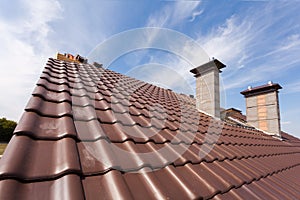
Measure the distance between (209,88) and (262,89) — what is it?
3.47m

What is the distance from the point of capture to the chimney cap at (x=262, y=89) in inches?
266

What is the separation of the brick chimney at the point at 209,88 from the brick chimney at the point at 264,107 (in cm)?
312

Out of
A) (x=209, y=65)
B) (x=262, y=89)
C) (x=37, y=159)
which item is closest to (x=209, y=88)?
(x=209, y=65)

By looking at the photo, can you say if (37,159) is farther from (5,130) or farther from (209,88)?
(5,130)

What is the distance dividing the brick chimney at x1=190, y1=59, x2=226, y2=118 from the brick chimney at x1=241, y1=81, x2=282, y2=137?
312cm

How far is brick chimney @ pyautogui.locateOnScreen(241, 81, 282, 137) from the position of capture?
263 inches

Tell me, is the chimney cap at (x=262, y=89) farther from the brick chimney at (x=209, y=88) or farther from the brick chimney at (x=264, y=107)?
the brick chimney at (x=209, y=88)

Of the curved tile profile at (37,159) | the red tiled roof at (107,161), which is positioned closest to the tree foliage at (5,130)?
the red tiled roof at (107,161)

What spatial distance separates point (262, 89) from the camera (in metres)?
7.17

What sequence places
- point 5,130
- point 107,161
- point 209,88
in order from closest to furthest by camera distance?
1. point 107,161
2. point 209,88
3. point 5,130

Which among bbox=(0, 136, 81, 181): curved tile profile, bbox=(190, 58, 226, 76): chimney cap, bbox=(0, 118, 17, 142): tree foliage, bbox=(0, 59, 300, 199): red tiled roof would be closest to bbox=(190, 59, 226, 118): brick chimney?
bbox=(190, 58, 226, 76): chimney cap

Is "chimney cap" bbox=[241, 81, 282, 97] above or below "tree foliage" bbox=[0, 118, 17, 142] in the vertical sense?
above

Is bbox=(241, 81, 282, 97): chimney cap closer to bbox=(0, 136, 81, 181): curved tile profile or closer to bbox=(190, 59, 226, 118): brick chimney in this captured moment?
bbox=(190, 59, 226, 118): brick chimney

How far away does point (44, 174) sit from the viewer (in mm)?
861
